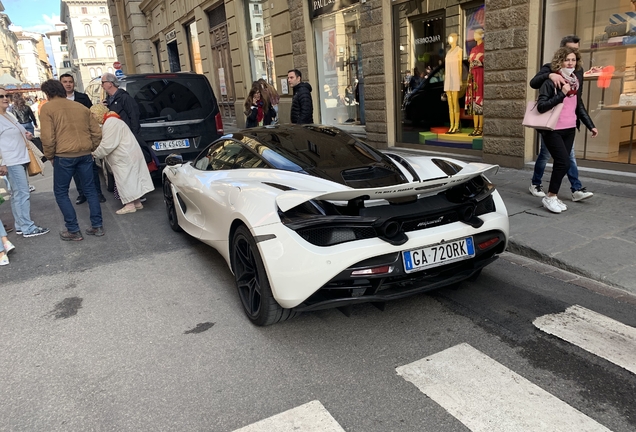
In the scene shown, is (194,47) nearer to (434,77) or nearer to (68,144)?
(434,77)

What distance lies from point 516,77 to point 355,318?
18.0 ft

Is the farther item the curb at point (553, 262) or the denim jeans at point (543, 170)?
the denim jeans at point (543, 170)

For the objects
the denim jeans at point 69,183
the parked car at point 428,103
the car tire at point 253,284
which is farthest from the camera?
the parked car at point 428,103

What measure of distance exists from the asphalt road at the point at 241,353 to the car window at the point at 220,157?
0.99 metres

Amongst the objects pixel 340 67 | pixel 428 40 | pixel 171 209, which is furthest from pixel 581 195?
pixel 340 67

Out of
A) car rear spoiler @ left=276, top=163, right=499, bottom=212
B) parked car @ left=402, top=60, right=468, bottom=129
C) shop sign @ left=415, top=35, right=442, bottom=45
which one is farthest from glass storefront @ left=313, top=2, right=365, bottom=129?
car rear spoiler @ left=276, top=163, right=499, bottom=212

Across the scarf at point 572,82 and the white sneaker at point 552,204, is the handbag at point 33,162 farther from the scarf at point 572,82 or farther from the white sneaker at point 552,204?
the scarf at point 572,82

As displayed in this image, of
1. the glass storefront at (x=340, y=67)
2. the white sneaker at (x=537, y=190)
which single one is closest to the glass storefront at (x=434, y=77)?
the glass storefront at (x=340, y=67)

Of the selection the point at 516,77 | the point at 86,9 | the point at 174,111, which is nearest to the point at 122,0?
the point at 174,111

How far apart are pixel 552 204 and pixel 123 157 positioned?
556cm

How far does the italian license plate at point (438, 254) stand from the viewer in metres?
3.03

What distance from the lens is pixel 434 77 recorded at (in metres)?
9.79

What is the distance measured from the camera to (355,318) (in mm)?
3486

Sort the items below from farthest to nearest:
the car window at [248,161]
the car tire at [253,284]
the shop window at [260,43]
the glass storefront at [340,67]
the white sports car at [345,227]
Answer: the shop window at [260,43]
the glass storefront at [340,67]
the car window at [248,161]
the car tire at [253,284]
the white sports car at [345,227]
